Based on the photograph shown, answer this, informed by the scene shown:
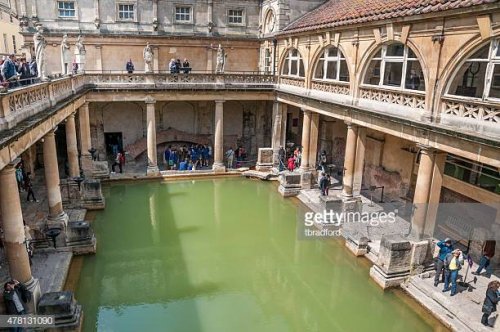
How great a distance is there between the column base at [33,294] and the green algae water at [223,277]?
Result: 55.7 inches

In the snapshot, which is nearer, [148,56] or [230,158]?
[148,56]

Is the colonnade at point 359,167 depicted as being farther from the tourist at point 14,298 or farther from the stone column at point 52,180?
the tourist at point 14,298

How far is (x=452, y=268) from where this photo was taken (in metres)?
12.1

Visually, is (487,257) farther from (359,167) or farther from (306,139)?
(306,139)

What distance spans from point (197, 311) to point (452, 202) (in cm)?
1122

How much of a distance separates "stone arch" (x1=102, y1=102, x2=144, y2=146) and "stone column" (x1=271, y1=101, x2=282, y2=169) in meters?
9.36

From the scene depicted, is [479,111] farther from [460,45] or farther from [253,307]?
[253,307]

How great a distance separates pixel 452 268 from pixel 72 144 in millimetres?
16363

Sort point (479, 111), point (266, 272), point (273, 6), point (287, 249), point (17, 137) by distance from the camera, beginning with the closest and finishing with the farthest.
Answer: point (17, 137) → point (479, 111) → point (266, 272) → point (287, 249) → point (273, 6)

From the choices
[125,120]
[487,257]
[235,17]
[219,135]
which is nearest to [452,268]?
[487,257]

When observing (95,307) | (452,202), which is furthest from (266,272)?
(452,202)

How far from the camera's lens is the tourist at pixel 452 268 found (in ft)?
39.6

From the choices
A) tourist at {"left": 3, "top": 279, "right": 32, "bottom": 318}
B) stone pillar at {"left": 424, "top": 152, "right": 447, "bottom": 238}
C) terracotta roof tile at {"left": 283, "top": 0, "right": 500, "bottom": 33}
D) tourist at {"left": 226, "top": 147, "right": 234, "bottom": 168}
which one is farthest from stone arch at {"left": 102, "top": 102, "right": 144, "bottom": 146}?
stone pillar at {"left": 424, "top": 152, "right": 447, "bottom": 238}

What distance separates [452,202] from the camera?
16.6 metres
